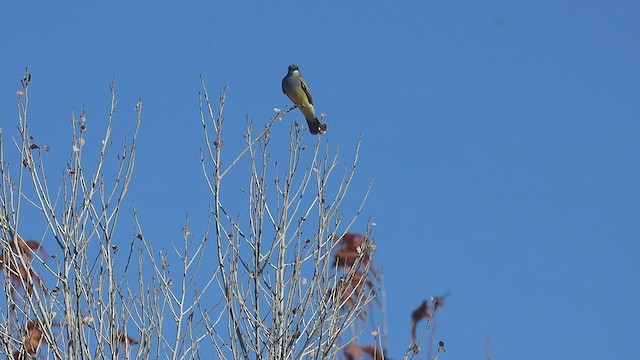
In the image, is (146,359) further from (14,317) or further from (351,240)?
(351,240)

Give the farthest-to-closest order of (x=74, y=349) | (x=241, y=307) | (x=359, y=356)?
(x=241, y=307) → (x=74, y=349) → (x=359, y=356)

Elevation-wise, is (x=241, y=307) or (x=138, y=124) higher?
(x=138, y=124)

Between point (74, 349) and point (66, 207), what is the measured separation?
36.1 inches

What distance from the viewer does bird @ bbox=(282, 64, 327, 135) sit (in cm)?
1252

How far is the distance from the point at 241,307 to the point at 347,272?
67 centimetres

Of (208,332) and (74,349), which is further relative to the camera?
(208,332)

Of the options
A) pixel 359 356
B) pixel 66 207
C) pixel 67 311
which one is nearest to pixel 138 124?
pixel 66 207

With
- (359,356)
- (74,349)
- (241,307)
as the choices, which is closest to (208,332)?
(241,307)

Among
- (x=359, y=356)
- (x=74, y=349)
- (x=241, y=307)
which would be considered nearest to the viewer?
(x=359, y=356)

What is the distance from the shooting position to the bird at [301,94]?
1252 centimetres

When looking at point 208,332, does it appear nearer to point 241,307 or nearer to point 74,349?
point 241,307

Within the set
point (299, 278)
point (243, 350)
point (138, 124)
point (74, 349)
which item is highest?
point (138, 124)

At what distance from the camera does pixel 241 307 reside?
6965mm

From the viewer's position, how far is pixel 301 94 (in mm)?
12680
